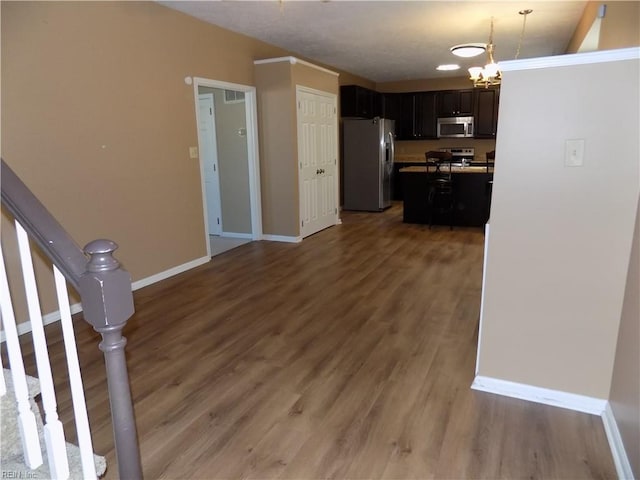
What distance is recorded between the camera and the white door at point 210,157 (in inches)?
233

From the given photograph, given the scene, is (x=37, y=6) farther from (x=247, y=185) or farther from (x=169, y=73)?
(x=247, y=185)

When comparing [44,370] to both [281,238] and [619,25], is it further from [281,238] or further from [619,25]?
[281,238]

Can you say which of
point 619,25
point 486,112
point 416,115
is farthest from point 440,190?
point 619,25

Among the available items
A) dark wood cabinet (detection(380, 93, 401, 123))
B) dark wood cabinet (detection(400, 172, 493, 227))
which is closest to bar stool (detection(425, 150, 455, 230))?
dark wood cabinet (detection(400, 172, 493, 227))

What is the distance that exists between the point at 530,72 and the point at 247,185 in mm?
4332

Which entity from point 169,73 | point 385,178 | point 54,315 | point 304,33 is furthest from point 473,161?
point 54,315

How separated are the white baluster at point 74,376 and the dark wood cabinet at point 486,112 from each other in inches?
352

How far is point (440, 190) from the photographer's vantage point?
259 inches

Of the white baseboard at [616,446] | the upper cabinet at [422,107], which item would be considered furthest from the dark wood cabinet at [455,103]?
the white baseboard at [616,446]

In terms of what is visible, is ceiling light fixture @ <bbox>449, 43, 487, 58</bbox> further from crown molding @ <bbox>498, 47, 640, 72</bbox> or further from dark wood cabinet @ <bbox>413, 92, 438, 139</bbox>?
dark wood cabinet @ <bbox>413, 92, 438, 139</bbox>

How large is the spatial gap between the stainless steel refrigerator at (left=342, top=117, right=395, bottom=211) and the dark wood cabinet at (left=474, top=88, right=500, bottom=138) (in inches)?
72.8

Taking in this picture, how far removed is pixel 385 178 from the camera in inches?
329

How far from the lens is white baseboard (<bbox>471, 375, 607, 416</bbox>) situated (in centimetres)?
216

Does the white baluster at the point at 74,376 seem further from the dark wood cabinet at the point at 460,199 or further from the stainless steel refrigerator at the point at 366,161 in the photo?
the stainless steel refrigerator at the point at 366,161
